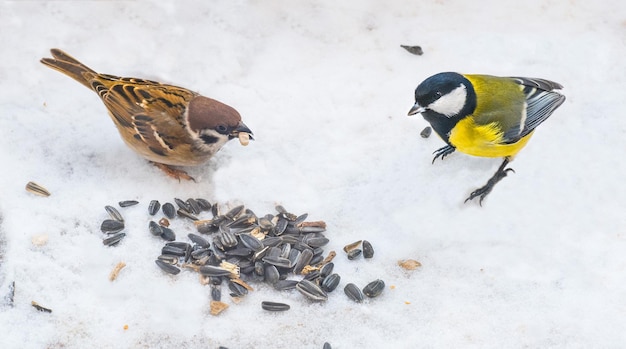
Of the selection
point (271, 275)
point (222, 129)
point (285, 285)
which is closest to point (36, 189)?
point (222, 129)

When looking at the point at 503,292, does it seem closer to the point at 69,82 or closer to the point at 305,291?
the point at 305,291

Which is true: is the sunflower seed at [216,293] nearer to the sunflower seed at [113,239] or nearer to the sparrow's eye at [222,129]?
the sunflower seed at [113,239]

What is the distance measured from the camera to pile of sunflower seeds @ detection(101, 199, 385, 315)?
443 cm

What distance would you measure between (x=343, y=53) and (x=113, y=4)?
186 centimetres

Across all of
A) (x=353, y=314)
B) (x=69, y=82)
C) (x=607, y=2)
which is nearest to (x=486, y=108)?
(x=353, y=314)

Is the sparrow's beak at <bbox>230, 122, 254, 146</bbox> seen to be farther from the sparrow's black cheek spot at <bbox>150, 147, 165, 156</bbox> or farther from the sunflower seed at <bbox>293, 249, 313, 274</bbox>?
the sunflower seed at <bbox>293, 249, 313, 274</bbox>

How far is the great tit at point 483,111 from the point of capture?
473 centimetres

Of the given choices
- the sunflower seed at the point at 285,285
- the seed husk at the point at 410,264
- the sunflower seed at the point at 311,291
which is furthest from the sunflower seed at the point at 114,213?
the seed husk at the point at 410,264

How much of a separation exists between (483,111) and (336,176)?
108 cm

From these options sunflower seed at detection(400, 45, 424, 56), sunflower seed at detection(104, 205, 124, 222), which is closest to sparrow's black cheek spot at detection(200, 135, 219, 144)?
sunflower seed at detection(104, 205, 124, 222)

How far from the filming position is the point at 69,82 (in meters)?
5.59

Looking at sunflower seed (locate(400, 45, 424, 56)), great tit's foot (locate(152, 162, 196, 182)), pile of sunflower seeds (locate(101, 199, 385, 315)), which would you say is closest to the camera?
pile of sunflower seeds (locate(101, 199, 385, 315))

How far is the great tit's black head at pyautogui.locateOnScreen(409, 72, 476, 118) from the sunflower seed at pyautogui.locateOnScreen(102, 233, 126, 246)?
6.40 feet

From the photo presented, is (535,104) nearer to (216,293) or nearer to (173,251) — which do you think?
(216,293)
